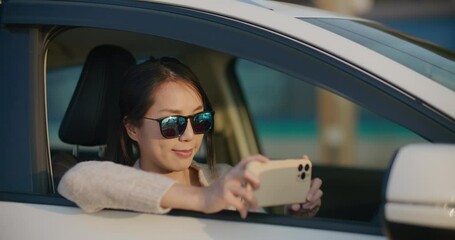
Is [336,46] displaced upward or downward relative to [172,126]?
upward

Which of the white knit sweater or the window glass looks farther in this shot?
the window glass

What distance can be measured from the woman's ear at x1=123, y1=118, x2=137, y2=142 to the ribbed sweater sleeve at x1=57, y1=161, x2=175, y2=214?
0.30m

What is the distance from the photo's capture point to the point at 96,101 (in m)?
2.63

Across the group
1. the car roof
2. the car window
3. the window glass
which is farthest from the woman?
the window glass

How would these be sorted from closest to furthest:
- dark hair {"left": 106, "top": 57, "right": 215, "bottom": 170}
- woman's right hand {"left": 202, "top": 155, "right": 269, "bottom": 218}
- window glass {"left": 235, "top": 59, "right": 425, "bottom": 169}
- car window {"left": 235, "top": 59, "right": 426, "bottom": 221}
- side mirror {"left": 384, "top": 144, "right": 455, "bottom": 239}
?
side mirror {"left": 384, "top": 144, "right": 455, "bottom": 239}, woman's right hand {"left": 202, "top": 155, "right": 269, "bottom": 218}, dark hair {"left": 106, "top": 57, "right": 215, "bottom": 170}, car window {"left": 235, "top": 59, "right": 426, "bottom": 221}, window glass {"left": 235, "top": 59, "right": 425, "bottom": 169}

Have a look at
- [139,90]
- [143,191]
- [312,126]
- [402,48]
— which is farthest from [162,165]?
[312,126]

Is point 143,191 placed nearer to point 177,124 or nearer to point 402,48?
point 177,124

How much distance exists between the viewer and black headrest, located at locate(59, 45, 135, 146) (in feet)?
8.53

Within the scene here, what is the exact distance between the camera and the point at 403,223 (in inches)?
66.4

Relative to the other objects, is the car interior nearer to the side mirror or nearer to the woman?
the woman

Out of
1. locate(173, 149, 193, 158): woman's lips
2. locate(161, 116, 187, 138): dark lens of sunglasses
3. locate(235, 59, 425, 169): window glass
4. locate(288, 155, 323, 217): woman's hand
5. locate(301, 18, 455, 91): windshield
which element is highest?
locate(301, 18, 455, 91): windshield

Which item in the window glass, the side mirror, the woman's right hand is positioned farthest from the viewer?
the window glass

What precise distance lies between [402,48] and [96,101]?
937mm

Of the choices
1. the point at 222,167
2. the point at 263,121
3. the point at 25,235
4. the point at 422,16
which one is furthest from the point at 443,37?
the point at 25,235
